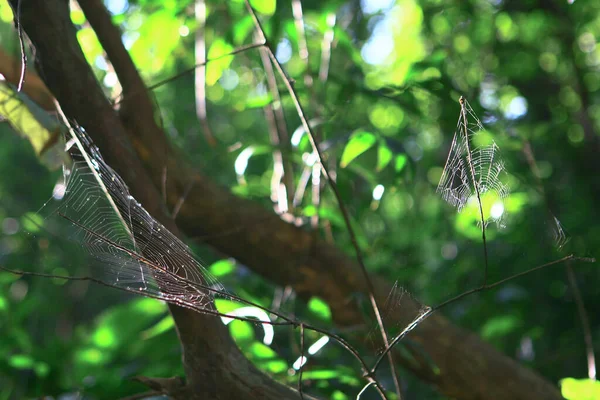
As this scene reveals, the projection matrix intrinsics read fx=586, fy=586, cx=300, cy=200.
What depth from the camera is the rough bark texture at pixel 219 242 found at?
869 millimetres

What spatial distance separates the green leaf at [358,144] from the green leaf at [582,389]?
600mm

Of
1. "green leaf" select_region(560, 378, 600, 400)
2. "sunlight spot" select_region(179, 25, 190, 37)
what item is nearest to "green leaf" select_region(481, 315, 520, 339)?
"green leaf" select_region(560, 378, 600, 400)

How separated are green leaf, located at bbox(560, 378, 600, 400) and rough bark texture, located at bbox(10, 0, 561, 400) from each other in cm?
28

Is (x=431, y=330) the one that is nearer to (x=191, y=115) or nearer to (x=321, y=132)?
(x=321, y=132)

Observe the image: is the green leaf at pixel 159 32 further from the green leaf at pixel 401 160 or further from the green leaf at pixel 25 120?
the green leaf at pixel 401 160

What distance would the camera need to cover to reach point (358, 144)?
115 centimetres

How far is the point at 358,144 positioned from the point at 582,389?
2.09 ft

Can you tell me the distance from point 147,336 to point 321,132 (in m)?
0.81

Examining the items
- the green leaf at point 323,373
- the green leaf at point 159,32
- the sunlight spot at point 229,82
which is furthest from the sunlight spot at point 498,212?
the sunlight spot at point 229,82

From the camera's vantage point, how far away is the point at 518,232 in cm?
201

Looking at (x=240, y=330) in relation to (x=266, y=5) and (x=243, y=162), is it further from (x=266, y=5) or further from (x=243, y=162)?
(x=266, y=5)

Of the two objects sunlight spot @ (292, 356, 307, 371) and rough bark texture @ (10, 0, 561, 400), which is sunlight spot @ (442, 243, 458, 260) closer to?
rough bark texture @ (10, 0, 561, 400)

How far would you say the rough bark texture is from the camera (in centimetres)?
87

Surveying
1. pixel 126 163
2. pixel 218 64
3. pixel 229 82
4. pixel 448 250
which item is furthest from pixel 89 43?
pixel 229 82
